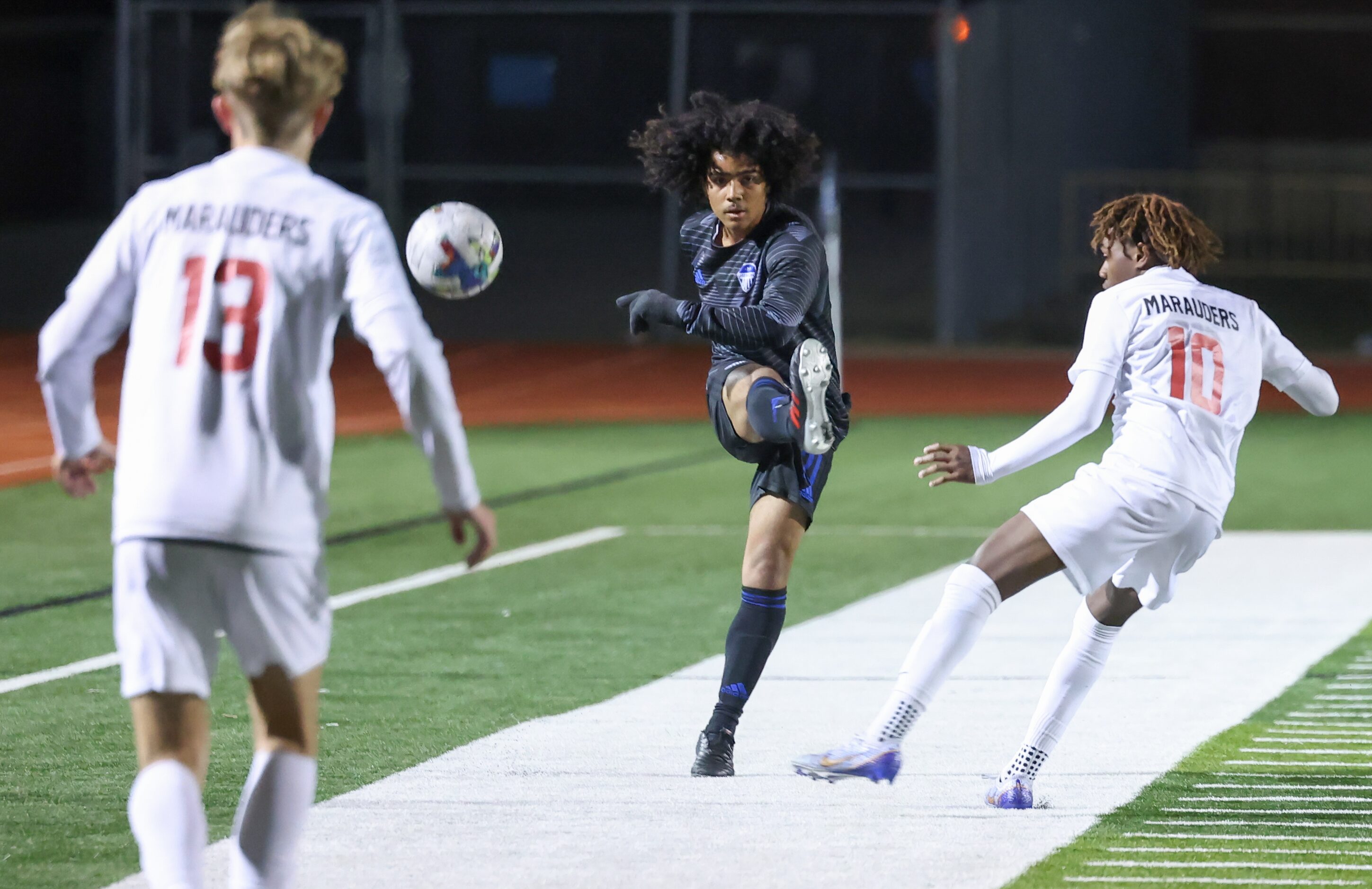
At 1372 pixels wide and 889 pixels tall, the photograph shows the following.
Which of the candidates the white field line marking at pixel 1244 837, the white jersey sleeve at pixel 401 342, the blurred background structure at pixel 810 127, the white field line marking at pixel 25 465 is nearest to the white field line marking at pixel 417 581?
the white field line marking at pixel 1244 837

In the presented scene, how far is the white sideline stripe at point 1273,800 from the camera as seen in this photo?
574 cm

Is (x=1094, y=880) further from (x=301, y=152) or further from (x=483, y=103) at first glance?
(x=483, y=103)

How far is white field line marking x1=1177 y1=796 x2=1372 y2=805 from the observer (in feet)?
18.8

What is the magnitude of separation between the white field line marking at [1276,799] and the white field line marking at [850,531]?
6.48m

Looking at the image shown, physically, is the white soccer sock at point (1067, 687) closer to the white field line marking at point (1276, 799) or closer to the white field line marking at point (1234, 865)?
the white field line marking at point (1276, 799)

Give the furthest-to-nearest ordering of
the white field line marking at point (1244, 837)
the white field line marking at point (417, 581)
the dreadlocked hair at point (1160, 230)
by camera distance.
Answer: the white field line marking at point (417, 581) → the dreadlocked hair at point (1160, 230) → the white field line marking at point (1244, 837)

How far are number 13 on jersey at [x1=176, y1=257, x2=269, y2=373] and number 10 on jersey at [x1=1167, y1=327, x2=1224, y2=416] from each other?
8.70 ft

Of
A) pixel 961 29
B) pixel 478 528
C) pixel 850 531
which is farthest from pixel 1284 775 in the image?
pixel 961 29

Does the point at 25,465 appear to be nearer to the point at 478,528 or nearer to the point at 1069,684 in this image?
the point at 1069,684

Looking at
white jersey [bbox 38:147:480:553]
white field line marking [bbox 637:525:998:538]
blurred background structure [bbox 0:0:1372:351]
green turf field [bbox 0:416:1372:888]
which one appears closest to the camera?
white jersey [bbox 38:147:480:553]

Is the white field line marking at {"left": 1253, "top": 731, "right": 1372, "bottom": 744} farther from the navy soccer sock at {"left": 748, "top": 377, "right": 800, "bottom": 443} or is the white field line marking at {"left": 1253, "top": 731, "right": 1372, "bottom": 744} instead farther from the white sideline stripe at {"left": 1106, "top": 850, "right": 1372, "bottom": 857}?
the navy soccer sock at {"left": 748, "top": 377, "right": 800, "bottom": 443}

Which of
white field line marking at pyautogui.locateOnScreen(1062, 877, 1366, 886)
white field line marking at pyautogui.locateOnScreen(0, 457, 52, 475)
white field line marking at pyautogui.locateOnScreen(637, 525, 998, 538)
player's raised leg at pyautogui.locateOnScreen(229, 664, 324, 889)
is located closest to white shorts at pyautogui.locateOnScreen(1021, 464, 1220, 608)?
white field line marking at pyautogui.locateOnScreen(1062, 877, 1366, 886)

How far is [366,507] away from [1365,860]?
947 cm

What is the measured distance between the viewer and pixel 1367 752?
6477 millimetres
